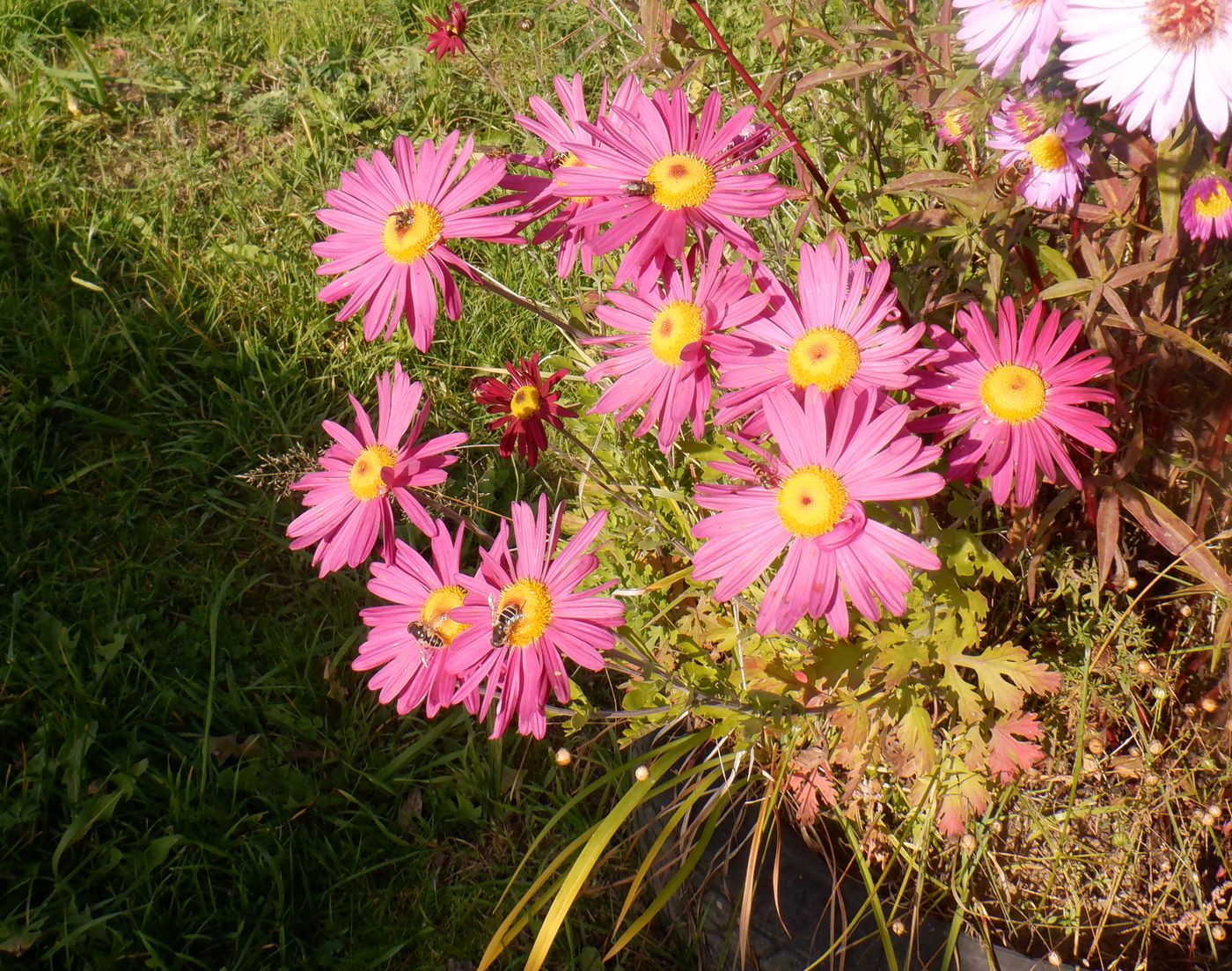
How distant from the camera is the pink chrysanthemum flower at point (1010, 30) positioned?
37.1 inches

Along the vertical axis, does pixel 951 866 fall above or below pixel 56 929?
above

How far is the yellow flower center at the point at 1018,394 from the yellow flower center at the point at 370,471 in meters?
0.74

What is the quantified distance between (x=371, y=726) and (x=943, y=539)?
4.35ft

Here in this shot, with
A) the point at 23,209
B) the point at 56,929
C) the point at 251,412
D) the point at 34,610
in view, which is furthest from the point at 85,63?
the point at 56,929

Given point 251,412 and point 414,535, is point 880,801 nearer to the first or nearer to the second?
point 414,535

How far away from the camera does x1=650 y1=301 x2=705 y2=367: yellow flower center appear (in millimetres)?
1230

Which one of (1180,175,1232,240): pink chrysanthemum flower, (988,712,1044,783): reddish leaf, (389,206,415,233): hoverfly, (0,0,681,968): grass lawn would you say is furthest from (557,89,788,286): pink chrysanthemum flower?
(0,0,681,968): grass lawn

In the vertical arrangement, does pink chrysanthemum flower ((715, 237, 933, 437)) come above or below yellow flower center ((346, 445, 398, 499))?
above

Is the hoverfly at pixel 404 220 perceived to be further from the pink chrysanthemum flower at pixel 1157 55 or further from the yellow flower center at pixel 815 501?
the pink chrysanthemum flower at pixel 1157 55

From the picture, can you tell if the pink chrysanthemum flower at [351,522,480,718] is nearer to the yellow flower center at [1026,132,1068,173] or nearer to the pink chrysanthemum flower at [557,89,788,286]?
the pink chrysanthemum flower at [557,89,788,286]

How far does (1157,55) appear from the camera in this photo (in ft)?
2.96

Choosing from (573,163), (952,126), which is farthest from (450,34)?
(952,126)

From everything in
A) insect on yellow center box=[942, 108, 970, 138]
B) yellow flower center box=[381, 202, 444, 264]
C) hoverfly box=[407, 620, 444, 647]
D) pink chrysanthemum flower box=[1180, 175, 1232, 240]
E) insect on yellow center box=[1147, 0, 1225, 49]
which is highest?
insect on yellow center box=[942, 108, 970, 138]

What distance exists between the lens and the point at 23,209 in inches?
112
